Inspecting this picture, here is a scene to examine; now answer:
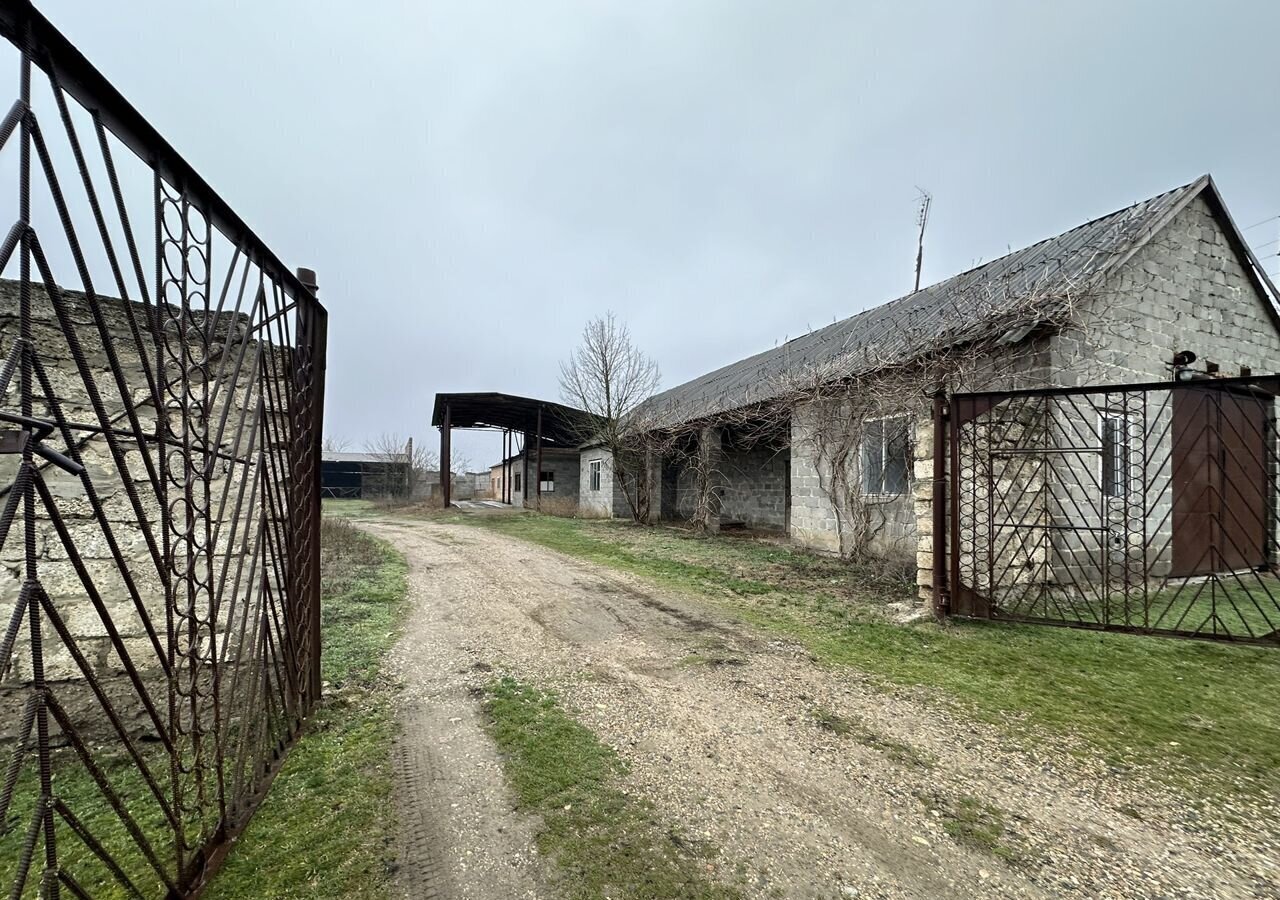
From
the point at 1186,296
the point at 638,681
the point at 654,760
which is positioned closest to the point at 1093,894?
the point at 654,760

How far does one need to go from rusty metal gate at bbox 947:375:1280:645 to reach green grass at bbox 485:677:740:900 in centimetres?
398

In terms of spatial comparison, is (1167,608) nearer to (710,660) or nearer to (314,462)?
(710,660)

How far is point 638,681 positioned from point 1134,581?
6529 mm

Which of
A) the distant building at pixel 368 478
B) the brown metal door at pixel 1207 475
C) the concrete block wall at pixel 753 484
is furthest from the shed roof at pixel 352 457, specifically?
the brown metal door at pixel 1207 475

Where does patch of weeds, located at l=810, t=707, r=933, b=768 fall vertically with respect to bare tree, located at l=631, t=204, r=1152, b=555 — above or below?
below

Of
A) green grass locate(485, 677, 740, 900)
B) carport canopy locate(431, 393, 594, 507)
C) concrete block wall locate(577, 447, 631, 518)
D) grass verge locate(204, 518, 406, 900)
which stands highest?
carport canopy locate(431, 393, 594, 507)

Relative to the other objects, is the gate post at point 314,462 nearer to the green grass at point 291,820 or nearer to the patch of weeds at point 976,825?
the green grass at point 291,820

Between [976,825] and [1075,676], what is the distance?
236 cm

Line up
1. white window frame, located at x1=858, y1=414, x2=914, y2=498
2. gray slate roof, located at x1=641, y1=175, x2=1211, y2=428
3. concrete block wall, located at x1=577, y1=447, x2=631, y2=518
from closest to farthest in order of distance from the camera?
gray slate roof, located at x1=641, y1=175, x2=1211, y2=428, white window frame, located at x1=858, y1=414, x2=914, y2=498, concrete block wall, located at x1=577, y1=447, x2=631, y2=518

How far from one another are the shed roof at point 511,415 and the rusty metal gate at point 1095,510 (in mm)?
12427

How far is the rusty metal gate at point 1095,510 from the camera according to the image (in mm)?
5059

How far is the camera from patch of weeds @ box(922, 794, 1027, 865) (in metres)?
2.12

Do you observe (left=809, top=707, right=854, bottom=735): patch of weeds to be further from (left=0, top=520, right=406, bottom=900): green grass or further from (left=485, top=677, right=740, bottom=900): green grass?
(left=0, top=520, right=406, bottom=900): green grass

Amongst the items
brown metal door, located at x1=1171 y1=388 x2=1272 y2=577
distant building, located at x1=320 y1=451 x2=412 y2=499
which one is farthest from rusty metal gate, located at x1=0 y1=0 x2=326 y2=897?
distant building, located at x1=320 y1=451 x2=412 y2=499
